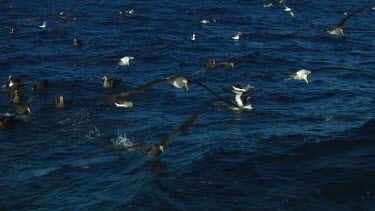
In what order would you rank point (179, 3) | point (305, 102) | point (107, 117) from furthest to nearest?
point (179, 3)
point (305, 102)
point (107, 117)

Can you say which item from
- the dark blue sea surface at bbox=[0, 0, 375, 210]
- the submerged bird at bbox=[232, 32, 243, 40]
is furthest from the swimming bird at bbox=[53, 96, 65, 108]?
the submerged bird at bbox=[232, 32, 243, 40]

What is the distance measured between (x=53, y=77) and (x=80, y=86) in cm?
262

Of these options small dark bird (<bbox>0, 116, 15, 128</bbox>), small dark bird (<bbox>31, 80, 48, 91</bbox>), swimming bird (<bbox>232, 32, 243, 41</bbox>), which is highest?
small dark bird (<bbox>0, 116, 15, 128</bbox>)

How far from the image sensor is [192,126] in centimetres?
2323

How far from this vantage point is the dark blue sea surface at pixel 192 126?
54.8 feet

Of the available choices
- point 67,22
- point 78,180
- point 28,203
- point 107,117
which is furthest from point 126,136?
point 67,22

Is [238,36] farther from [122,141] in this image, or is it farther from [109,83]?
[122,141]

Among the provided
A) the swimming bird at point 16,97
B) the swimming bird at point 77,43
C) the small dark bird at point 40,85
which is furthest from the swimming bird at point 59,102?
the swimming bird at point 77,43

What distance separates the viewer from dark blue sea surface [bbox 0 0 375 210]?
54.8 ft

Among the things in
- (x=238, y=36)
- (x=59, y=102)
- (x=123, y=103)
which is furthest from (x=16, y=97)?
(x=238, y=36)

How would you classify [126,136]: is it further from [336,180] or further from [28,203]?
[336,180]

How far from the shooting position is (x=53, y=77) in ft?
101

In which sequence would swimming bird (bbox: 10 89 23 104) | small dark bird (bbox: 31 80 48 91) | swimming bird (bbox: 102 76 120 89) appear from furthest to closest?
swimming bird (bbox: 102 76 120 89)
small dark bird (bbox: 31 80 48 91)
swimming bird (bbox: 10 89 23 104)

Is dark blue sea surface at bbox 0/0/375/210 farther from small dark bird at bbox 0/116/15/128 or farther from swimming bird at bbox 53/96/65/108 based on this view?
swimming bird at bbox 53/96/65/108
